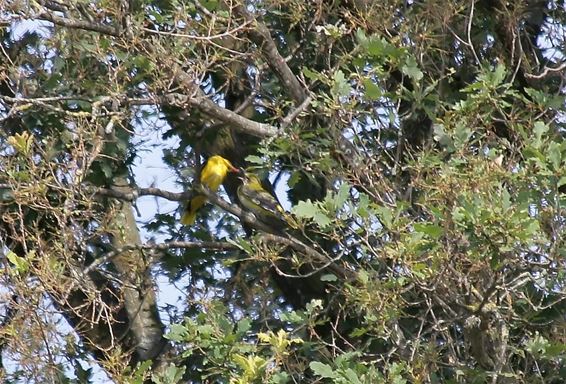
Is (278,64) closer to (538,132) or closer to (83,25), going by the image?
(83,25)

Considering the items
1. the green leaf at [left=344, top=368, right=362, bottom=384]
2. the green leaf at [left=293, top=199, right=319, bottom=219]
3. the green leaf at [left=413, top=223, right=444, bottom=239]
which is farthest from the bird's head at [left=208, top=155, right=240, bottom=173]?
the green leaf at [left=413, top=223, right=444, bottom=239]

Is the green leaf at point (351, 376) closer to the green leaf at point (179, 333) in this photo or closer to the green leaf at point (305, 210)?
the green leaf at point (305, 210)

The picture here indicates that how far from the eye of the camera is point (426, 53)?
7.54 m

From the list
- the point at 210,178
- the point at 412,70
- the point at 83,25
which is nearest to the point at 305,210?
the point at 412,70

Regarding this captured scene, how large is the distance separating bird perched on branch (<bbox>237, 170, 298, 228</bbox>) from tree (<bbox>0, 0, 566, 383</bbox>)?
0.12 m

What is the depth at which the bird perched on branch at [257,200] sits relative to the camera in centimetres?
819

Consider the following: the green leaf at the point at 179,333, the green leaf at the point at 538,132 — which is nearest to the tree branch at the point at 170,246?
the green leaf at the point at 179,333

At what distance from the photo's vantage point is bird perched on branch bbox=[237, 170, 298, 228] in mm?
8191

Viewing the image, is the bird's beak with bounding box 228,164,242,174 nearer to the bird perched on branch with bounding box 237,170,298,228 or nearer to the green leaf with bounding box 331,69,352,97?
the bird perched on branch with bounding box 237,170,298,228

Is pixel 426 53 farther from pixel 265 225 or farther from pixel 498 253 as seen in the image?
pixel 498 253

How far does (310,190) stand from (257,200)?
366 millimetres

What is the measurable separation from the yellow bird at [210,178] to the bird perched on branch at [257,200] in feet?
0.62

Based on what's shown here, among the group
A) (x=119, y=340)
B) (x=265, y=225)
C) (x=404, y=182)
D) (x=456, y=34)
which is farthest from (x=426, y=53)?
(x=119, y=340)

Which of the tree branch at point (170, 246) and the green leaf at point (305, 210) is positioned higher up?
the tree branch at point (170, 246)
